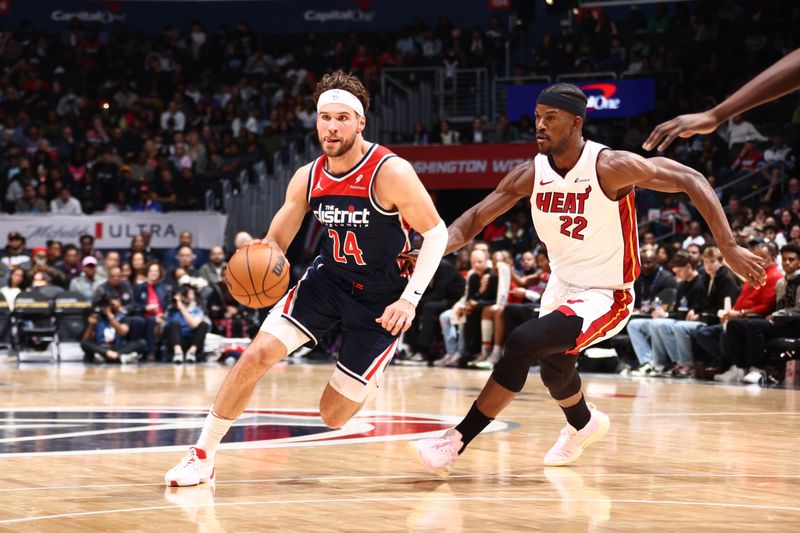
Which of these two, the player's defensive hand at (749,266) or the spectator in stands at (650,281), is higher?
the player's defensive hand at (749,266)

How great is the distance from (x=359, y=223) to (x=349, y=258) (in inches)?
8.0

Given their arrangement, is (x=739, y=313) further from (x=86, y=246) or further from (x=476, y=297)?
(x=86, y=246)

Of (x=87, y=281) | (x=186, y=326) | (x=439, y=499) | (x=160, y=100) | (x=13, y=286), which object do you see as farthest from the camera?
(x=160, y=100)

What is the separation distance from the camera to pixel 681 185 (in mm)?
5746

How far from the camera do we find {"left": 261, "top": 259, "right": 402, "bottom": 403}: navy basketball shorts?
18.8 ft

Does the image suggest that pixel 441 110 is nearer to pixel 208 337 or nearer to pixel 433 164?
pixel 433 164

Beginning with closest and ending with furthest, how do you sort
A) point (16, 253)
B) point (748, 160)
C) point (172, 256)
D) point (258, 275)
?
point (258, 275), point (16, 253), point (748, 160), point (172, 256)

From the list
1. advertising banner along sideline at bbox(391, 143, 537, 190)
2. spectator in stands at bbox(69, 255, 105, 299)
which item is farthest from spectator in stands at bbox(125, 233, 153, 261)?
advertising banner along sideline at bbox(391, 143, 537, 190)

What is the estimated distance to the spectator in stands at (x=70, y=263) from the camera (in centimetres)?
1711

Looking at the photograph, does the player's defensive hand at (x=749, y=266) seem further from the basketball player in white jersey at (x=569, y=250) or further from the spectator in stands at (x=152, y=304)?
the spectator in stands at (x=152, y=304)

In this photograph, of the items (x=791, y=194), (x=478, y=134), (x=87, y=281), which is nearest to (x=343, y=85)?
(x=87, y=281)

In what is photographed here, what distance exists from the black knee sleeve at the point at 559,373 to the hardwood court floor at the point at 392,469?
0.43m

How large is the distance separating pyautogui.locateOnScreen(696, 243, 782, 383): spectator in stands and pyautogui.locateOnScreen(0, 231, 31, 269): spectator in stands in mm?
9510

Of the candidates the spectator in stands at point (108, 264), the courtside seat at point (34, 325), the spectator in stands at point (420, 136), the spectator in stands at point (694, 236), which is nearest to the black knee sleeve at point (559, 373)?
the spectator in stands at point (694, 236)
